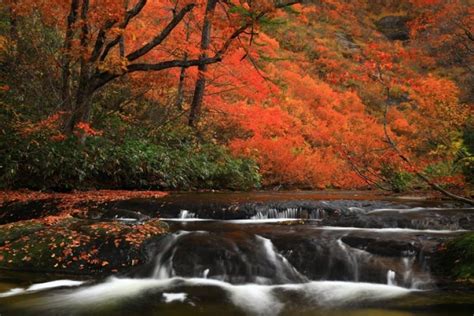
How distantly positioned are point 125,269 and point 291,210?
174 inches

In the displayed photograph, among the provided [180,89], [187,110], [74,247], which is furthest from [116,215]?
[180,89]

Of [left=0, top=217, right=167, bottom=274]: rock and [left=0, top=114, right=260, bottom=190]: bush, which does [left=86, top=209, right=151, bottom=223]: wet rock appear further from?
[left=0, top=114, right=260, bottom=190]: bush

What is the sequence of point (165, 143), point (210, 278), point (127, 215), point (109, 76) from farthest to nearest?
point (165, 143) < point (109, 76) < point (127, 215) < point (210, 278)

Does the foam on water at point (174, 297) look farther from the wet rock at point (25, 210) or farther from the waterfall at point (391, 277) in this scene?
the wet rock at point (25, 210)

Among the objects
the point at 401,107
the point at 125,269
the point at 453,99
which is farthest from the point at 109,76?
the point at 401,107

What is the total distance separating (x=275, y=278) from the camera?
606 centimetres

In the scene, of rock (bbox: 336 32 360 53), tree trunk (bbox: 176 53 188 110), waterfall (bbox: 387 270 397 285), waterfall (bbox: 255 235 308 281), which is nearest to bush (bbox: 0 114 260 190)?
tree trunk (bbox: 176 53 188 110)

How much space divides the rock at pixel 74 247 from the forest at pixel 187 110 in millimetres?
3586

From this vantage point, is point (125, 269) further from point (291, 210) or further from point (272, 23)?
point (272, 23)

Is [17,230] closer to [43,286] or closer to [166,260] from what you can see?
[43,286]

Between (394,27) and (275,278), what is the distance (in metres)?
38.3

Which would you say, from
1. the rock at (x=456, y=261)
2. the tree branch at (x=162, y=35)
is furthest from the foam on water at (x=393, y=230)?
the tree branch at (x=162, y=35)

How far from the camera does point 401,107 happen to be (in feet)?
95.1

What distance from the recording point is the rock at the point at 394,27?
→ 38.4 metres
